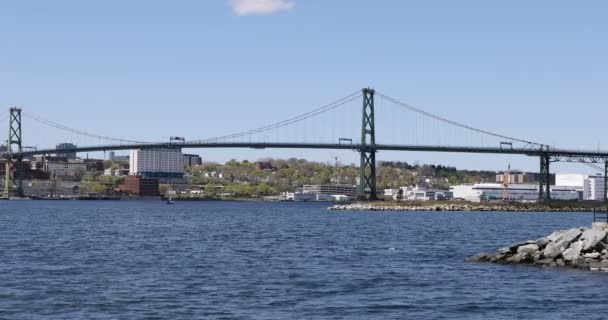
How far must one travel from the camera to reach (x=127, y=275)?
2755 cm

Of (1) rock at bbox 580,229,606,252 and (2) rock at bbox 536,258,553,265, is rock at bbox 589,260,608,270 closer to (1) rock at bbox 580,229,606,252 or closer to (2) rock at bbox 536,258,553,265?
(1) rock at bbox 580,229,606,252

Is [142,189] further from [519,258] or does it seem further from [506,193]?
[519,258]

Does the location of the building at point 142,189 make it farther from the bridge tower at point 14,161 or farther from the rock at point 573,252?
the rock at point 573,252

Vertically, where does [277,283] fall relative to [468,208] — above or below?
below

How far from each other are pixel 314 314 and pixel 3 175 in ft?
596

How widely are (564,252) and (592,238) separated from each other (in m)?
0.95

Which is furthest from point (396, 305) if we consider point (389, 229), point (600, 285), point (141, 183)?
point (141, 183)

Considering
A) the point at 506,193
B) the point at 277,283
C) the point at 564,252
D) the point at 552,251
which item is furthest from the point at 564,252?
the point at 506,193

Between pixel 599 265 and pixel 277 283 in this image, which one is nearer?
pixel 277 283

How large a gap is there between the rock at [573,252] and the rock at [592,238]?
149 millimetres

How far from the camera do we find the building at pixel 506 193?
578 ft

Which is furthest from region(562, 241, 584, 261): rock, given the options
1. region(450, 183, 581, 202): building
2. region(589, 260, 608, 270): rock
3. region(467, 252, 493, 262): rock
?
region(450, 183, 581, 202): building

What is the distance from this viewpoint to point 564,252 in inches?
1238

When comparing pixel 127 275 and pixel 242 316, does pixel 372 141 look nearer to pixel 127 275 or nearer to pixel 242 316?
pixel 127 275
